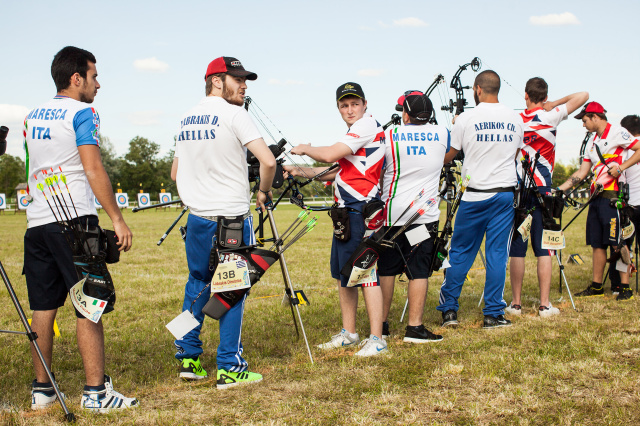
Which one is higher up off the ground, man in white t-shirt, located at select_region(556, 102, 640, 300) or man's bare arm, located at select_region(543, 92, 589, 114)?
man's bare arm, located at select_region(543, 92, 589, 114)

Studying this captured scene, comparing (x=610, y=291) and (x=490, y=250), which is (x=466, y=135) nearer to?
(x=490, y=250)

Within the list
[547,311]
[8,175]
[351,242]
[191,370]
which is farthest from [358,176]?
[8,175]

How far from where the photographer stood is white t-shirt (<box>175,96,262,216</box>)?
11.1 feet

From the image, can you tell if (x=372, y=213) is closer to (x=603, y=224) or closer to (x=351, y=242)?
(x=351, y=242)

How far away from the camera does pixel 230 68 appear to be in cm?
347

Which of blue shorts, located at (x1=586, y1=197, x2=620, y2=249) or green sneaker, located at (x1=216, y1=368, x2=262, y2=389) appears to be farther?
blue shorts, located at (x1=586, y1=197, x2=620, y2=249)

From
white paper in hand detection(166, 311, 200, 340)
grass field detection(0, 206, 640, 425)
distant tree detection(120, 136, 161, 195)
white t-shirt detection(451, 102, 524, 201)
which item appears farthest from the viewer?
distant tree detection(120, 136, 161, 195)

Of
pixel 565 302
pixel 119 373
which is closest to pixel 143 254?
pixel 119 373

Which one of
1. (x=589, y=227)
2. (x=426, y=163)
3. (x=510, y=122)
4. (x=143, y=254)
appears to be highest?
(x=510, y=122)

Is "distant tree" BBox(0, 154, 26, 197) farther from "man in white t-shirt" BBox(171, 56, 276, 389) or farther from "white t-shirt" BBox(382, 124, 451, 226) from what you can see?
"man in white t-shirt" BBox(171, 56, 276, 389)

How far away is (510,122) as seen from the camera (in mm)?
4824

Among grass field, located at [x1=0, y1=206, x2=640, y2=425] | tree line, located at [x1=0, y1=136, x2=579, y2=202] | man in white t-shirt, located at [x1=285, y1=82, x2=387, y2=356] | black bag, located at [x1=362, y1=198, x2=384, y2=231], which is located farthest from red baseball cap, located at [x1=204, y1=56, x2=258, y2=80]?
tree line, located at [x1=0, y1=136, x2=579, y2=202]

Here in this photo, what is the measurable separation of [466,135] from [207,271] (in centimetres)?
262

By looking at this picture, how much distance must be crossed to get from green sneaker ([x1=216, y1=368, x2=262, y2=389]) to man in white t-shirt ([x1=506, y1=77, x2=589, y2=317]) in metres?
2.93
